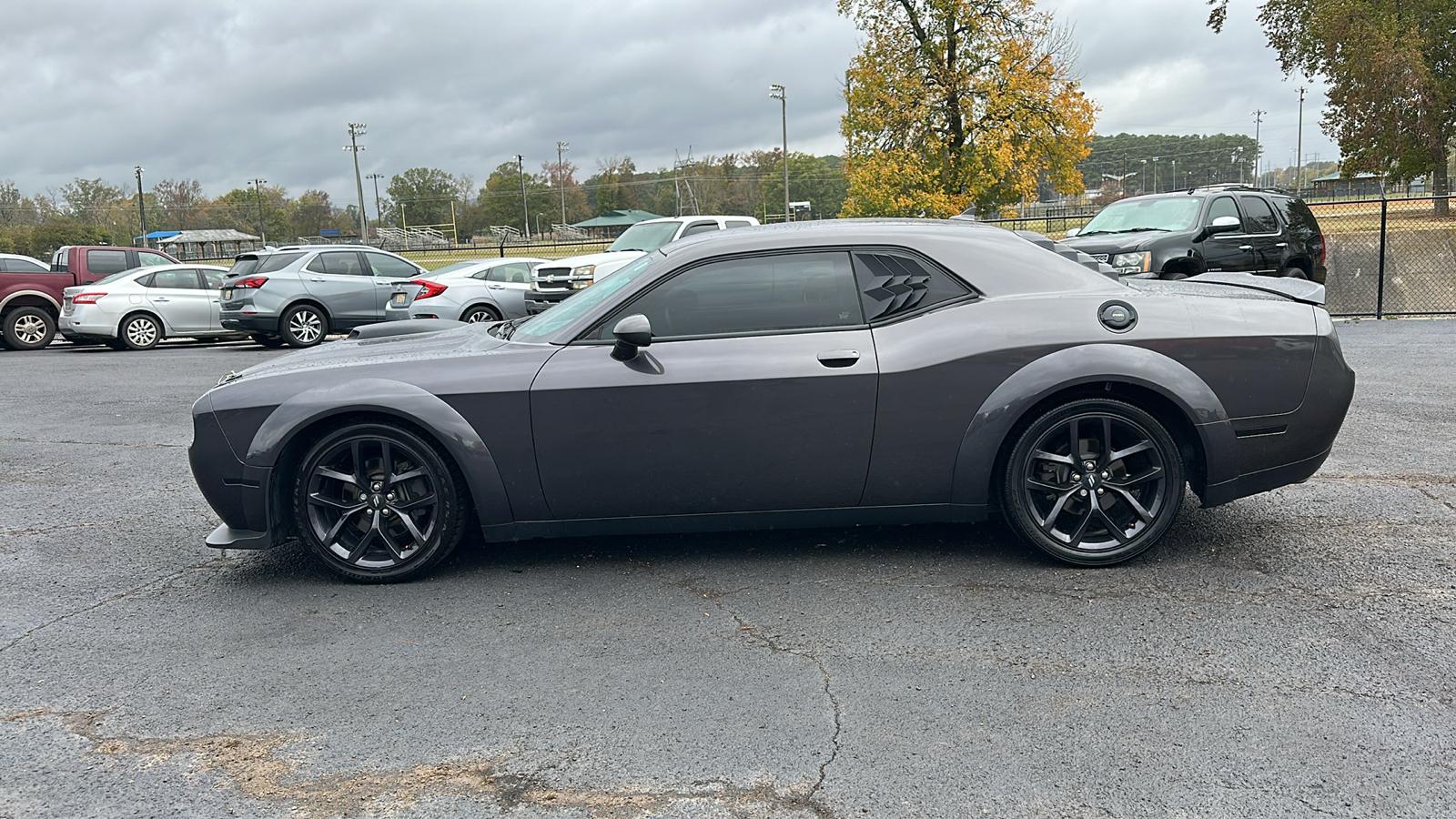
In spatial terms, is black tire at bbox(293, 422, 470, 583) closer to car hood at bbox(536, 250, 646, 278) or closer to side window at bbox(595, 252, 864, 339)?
side window at bbox(595, 252, 864, 339)

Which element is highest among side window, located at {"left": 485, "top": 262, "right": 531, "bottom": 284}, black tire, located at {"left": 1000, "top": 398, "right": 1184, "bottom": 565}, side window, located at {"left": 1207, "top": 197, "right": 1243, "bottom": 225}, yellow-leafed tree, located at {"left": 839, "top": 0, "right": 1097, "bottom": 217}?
yellow-leafed tree, located at {"left": 839, "top": 0, "right": 1097, "bottom": 217}

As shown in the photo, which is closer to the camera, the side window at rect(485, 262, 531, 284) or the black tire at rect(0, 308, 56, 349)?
the side window at rect(485, 262, 531, 284)

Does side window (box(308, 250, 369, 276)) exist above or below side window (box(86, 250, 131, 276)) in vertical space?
below

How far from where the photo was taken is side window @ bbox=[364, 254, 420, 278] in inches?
659

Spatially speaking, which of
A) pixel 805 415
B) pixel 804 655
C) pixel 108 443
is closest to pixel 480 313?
pixel 108 443

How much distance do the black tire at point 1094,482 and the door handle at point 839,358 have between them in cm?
80

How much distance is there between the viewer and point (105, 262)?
18.8m

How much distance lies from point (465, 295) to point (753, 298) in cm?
1102

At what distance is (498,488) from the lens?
435 centimetres

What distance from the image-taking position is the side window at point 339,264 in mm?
16359

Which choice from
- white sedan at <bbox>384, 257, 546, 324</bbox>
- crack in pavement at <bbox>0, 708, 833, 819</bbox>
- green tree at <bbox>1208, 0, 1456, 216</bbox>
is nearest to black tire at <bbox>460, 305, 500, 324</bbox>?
white sedan at <bbox>384, 257, 546, 324</bbox>

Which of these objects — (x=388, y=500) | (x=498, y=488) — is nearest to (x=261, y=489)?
(x=388, y=500)

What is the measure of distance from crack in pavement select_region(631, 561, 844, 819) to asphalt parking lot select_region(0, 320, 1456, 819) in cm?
1

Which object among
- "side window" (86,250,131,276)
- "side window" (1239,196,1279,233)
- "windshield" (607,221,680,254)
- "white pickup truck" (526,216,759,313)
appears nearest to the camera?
"side window" (1239,196,1279,233)
